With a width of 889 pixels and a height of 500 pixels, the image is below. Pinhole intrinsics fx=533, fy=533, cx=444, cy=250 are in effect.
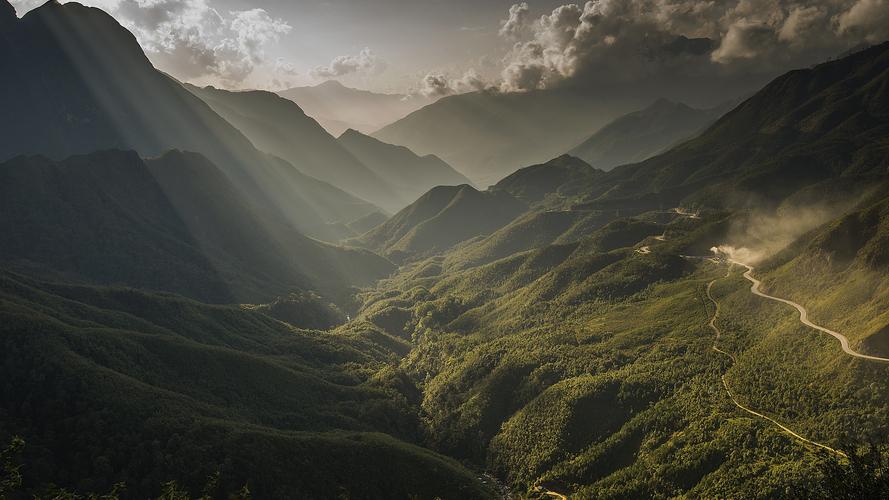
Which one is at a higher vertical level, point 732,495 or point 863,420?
point 863,420

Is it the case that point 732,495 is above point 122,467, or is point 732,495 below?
below

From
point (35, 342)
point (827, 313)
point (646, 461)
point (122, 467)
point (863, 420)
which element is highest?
point (35, 342)

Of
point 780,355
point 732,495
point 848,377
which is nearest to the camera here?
point 732,495

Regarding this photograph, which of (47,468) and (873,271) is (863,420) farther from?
(47,468)

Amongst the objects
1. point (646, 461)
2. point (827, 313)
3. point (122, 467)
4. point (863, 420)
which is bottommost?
point (646, 461)

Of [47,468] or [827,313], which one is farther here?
[827,313]

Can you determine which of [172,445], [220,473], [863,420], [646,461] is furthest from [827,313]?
[172,445]

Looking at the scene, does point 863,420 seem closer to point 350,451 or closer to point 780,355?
point 780,355

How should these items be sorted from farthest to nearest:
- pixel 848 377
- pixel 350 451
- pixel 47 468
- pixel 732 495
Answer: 1. pixel 350 451
2. pixel 47 468
3. pixel 848 377
4. pixel 732 495

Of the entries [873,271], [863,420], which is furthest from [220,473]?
[873,271]
